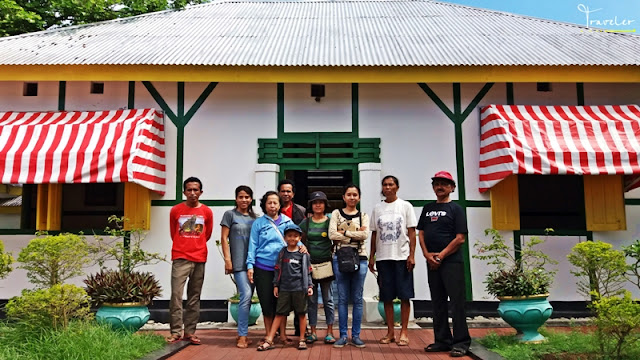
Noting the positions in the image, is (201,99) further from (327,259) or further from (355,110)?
(327,259)

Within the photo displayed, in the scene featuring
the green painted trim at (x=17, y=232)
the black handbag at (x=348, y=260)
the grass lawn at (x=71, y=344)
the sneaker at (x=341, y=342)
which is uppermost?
the green painted trim at (x=17, y=232)

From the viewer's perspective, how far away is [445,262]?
5008mm

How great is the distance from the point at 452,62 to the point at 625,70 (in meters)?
2.52

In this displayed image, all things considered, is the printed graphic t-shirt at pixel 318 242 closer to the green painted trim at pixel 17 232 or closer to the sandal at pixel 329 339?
the sandal at pixel 329 339

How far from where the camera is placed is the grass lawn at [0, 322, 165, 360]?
4.17 m

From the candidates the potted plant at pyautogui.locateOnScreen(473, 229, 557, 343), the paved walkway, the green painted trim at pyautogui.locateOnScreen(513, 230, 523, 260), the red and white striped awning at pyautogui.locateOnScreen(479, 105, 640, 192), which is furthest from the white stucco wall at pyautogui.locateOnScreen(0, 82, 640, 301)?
the potted plant at pyautogui.locateOnScreen(473, 229, 557, 343)

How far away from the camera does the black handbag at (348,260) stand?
5.09m

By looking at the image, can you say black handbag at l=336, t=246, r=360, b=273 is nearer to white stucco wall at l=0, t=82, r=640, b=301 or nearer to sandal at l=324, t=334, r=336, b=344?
sandal at l=324, t=334, r=336, b=344

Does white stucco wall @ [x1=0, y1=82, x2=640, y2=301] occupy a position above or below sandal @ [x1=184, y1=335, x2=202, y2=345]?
above

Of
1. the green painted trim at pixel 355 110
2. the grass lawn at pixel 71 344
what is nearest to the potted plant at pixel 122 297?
the grass lawn at pixel 71 344

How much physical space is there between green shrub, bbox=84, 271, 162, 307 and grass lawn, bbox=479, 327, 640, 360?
3.60 metres

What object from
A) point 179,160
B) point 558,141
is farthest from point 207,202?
point 558,141

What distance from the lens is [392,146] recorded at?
7652mm

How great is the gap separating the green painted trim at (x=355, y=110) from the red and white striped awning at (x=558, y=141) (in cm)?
186
